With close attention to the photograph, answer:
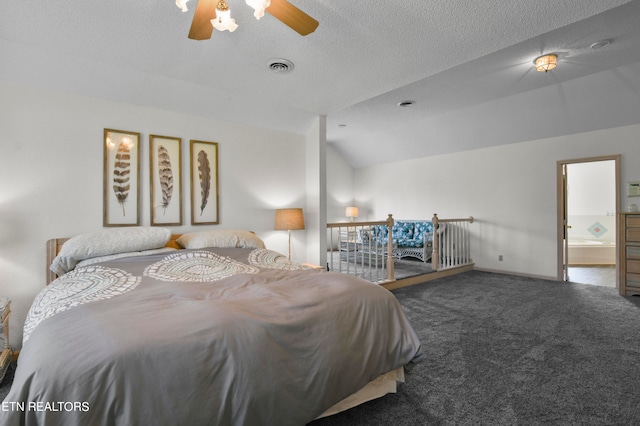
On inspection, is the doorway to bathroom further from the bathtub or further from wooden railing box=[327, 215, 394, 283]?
wooden railing box=[327, 215, 394, 283]

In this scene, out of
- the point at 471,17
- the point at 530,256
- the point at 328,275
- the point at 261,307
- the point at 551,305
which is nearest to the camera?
the point at 261,307

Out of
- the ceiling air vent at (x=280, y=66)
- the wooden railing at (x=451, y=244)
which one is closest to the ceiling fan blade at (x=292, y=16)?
the ceiling air vent at (x=280, y=66)

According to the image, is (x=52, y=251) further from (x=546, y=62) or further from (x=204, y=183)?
(x=546, y=62)

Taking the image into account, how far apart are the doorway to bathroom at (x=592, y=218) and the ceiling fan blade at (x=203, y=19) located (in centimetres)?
662

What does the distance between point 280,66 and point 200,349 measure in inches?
89.2

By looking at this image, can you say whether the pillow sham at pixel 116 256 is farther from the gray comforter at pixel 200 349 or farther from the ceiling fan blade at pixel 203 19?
the ceiling fan blade at pixel 203 19

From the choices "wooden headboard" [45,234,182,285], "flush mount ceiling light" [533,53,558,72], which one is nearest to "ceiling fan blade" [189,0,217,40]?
"wooden headboard" [45,234,182,285]

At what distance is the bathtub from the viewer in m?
6.05

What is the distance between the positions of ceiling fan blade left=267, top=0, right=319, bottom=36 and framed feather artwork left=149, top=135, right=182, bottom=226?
6.50ft

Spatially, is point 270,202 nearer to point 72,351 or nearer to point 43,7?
point 43,7

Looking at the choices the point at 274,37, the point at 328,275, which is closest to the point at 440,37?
the point at 274,37

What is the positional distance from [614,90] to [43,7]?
572 centimetres

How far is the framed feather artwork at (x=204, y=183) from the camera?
3.19m

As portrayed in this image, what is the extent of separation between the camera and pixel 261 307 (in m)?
1.47
